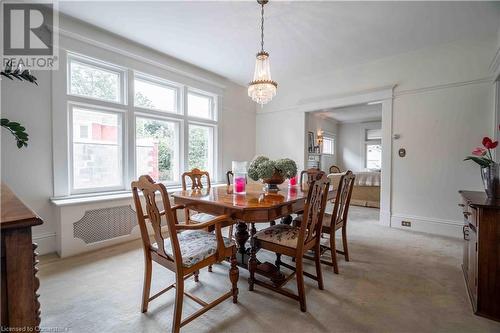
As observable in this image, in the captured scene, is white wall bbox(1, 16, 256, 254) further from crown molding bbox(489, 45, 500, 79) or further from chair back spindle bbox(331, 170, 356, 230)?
crown molding bbox(489, 45, 500, 79)

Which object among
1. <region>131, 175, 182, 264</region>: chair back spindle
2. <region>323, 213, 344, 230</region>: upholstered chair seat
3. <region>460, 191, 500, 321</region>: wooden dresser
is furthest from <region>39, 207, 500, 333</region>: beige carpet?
<region>131, 175, 182, 264</region>: chair back spindle

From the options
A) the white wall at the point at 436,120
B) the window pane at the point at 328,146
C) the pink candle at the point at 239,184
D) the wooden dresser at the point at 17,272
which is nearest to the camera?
the wooden dresser at the point at 17,272

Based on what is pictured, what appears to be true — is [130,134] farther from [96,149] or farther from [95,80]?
[95,80]

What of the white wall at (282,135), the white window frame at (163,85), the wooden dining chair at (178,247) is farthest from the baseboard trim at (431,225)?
the white window frame at (163,85)

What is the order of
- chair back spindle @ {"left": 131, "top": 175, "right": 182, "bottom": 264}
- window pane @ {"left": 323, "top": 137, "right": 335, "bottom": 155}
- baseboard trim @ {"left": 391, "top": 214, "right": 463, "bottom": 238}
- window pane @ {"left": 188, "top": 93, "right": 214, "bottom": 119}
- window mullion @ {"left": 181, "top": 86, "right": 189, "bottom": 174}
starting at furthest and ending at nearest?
1. window pane @ {"left": 323, "top": 137, "right": 335, "bottom": 155}
2. window pane @ {"left": 188, "top": 93, "right": 214, "bottom": 119}
3. window mullion @ {"left": 181, "top": 86, "right": 189, "bottom": 174}
4. baseboard trim @ {"left": 391, "top": 214, "right": 463, "bottom": 238}
5. chair back spindle @ {"left": 131, "top": 175, "right": 182, "bottom": 264}

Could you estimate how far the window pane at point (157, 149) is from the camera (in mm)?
3576

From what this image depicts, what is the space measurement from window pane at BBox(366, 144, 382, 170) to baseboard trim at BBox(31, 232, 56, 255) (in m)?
8.89

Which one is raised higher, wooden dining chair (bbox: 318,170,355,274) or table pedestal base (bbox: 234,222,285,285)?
wooden dining chair (bbox: 318,170,355,274)

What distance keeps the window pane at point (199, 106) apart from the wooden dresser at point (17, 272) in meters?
3.73

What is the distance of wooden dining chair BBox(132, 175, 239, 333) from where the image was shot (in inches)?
55.3

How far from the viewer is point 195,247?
1.62m

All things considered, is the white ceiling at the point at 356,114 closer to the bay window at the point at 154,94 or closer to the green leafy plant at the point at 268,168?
→ the bay window at the point at 154,94

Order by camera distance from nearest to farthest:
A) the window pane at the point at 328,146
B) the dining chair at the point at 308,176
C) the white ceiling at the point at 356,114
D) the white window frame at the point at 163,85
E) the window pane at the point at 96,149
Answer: the dining chair at the point at 308,176, the window pane at the point at 96,149, the white window frame at the point at 163,85, the white ceiling at the point at 356,114, the window pane at the point at 328,146

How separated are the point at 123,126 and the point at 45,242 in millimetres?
1655
